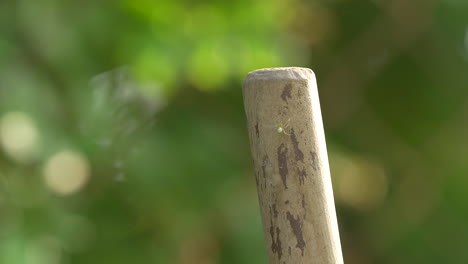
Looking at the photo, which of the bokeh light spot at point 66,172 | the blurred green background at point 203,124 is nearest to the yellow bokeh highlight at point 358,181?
the blurred green background at point 203,124

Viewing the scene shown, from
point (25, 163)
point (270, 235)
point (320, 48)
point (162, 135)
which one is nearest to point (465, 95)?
point (320, 48)

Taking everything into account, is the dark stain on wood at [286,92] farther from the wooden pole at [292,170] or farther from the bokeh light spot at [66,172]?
the bokeh light spot at [66,172]

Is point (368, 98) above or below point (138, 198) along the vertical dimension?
above

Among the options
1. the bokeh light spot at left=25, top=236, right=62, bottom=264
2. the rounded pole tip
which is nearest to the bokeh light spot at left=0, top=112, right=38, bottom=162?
the bokeh light spot at left=25, top=236, right=62, bottom=264

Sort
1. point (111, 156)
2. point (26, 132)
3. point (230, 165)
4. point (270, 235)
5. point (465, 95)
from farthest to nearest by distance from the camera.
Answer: point (465, 95) < point (230, 165) < point (111, 156) < point (26, 132) < point (270, 235)

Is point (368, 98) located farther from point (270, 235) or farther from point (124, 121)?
point (270, 235)

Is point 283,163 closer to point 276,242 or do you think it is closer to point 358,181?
point 276,242

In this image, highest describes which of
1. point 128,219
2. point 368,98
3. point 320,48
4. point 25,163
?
point 320,48

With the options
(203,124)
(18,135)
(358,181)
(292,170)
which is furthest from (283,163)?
(358,181)
